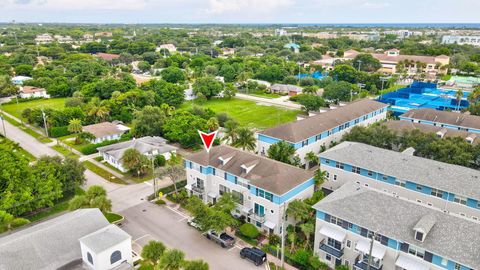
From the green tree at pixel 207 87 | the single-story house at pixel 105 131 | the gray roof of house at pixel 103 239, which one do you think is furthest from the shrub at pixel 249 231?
the green tree at pixel 207 87

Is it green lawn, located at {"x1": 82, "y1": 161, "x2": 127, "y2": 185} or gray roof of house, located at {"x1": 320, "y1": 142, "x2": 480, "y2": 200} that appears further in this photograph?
green lawn, located at {"x1": 82, "y1": 161, "x2": 127, "y2": 185}

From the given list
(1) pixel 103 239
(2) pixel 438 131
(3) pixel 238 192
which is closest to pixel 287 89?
(2) pixel 438 131

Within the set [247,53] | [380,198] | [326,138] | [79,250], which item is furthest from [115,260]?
[247,53]

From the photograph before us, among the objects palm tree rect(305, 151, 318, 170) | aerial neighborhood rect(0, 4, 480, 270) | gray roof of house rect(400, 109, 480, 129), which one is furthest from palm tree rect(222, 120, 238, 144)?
Answer: gray roof of house rect(400, 109, 480, 129)

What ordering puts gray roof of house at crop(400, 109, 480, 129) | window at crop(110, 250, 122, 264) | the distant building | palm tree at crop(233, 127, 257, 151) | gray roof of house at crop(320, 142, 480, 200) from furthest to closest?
the distant building
gray roof of house at crop(400, 109, 480, 129)
palm tree at crop(233, 127, 257, 151)
gray roof of house at crop(320, 142, 480, 200)
window at crop(110, 250, 122, 264)

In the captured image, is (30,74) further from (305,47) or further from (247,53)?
(305,47)

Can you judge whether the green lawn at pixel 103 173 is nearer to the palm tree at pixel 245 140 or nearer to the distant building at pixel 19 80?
the palm tree at pixel 245 140

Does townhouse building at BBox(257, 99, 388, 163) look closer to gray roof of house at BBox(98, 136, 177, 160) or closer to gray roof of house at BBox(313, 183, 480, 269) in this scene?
gray roof of house at BBox(98, 136, 177, 160)
